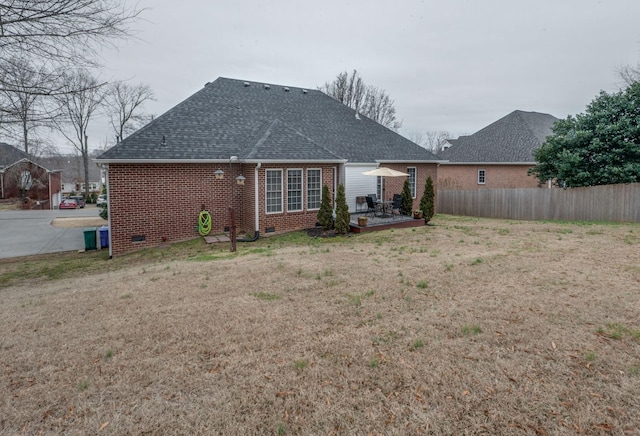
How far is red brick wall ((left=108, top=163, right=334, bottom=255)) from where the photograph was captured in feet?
40.1

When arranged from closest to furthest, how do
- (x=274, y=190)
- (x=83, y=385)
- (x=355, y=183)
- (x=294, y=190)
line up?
(x=83, y=385)
(x=274, y=190)
(x=294, y=190)
(x=355, y=183)

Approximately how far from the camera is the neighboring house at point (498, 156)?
27.0 m

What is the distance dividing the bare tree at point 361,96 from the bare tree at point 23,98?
31.3 m

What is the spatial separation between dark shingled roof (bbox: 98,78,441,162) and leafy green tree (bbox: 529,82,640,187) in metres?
6.45

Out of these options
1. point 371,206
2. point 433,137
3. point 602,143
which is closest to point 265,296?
point 371,206

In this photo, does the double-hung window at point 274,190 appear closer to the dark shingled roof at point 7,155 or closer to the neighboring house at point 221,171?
the neighboring house at point 221,171

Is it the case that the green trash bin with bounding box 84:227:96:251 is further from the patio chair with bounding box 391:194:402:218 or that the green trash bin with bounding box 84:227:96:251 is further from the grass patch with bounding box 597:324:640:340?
the grass patch with bounding box 597:324:640:340

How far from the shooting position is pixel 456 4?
12.9 meters

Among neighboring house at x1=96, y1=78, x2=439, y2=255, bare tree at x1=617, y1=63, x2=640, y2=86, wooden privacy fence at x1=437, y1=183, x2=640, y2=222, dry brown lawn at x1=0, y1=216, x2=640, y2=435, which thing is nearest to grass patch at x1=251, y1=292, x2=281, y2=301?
dry brown lawn at x1=0, y1=216, x2=640, y2=435

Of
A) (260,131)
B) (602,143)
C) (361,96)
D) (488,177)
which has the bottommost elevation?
(488,177)

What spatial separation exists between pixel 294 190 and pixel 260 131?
10.7 feet

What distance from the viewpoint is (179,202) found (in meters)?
13.0

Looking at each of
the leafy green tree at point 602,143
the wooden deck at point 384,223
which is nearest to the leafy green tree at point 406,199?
the wooden deck at point 384,223

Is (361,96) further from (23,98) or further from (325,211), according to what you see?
(23,98)
